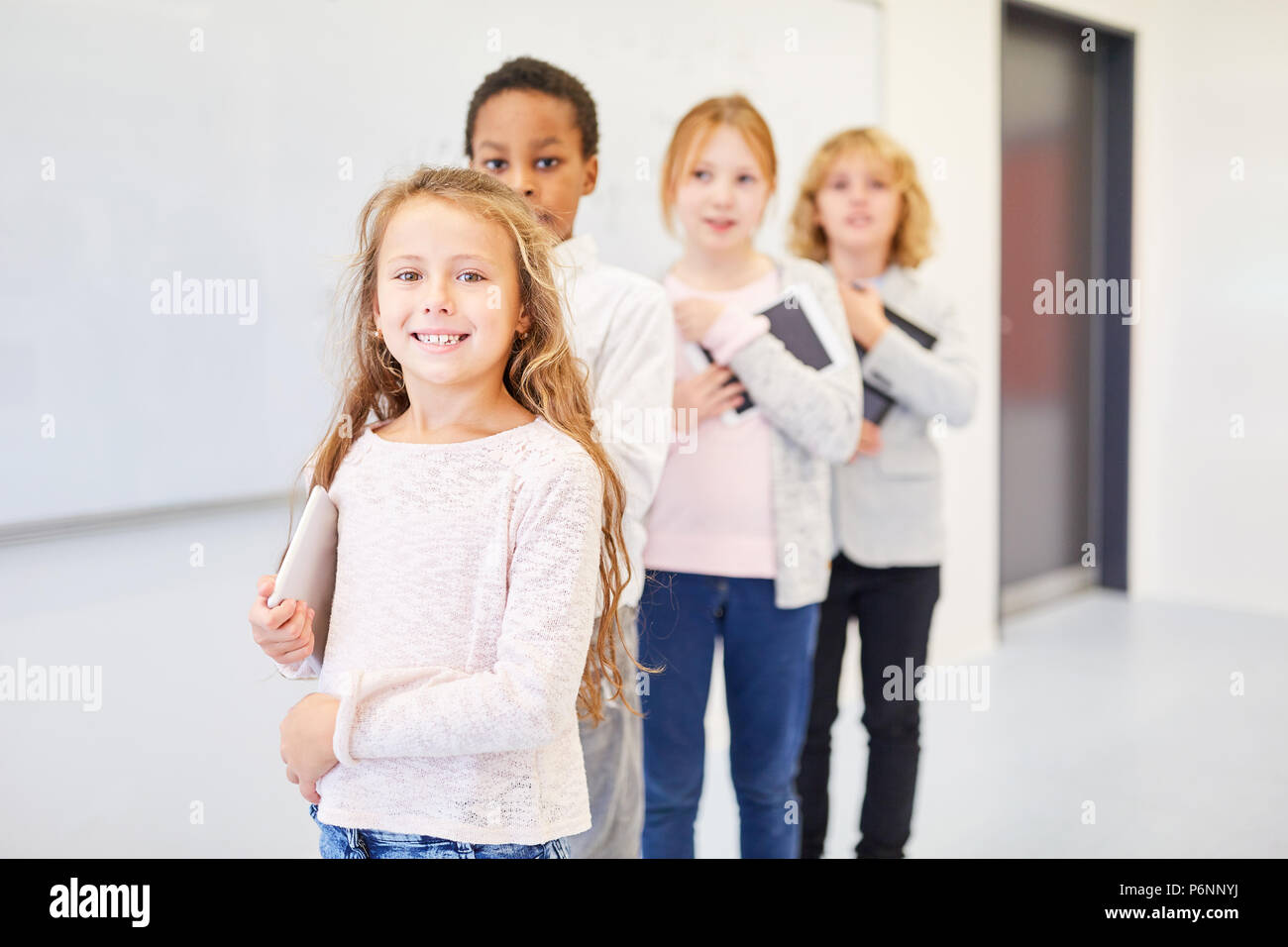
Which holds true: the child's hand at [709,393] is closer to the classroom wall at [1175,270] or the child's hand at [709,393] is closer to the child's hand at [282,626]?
the child's hand at [282,626]

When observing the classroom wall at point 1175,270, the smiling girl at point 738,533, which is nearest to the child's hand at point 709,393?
the smiling girl at point 738,533

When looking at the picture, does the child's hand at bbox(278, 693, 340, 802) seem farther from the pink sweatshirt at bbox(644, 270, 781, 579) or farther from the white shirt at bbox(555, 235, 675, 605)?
the pink sweatshirt at bbox(644, 270, 781, 579)

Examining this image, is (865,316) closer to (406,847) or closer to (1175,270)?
(406,847)

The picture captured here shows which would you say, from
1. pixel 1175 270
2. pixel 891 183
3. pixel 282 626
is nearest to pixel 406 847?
pixel 282 626

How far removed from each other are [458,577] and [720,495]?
0.68 metres

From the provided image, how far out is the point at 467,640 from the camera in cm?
110

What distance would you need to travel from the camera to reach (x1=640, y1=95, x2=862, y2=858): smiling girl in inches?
65.7

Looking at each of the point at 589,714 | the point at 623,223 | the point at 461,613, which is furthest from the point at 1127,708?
the point at 461,613

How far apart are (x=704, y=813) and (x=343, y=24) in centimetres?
170

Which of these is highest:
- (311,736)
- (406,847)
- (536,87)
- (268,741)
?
(536,87)

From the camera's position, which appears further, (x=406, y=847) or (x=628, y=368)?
(x=628, y=368)

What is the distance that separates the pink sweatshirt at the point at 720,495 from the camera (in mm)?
1675

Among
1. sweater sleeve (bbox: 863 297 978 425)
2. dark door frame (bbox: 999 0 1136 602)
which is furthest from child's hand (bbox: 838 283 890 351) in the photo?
dark door frame (bbox: 999 0 1136 602)
